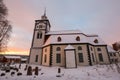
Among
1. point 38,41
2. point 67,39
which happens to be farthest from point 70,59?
point 38,41

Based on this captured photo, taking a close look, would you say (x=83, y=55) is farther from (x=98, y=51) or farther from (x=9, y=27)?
(x=9, y=27)

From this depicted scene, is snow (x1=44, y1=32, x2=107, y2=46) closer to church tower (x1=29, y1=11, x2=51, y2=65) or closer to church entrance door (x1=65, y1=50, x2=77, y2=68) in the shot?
church tower (x1=29, y1=11, x2=51, y2=65)

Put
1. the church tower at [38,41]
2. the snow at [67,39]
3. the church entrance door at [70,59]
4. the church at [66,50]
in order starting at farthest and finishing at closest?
1. the church tower at [38,41]
2. the snow at [67,39]
3. the church at [66,50]
4. the church entrance door at [70,59]

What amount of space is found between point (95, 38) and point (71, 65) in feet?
46.8

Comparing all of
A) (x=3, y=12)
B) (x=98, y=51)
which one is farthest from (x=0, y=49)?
(x=98, y=51)

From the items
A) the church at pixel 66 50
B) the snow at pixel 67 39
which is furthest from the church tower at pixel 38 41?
the snow at pixel 67 39

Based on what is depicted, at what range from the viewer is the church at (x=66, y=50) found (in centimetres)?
2325

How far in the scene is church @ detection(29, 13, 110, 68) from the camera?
23.2 metres

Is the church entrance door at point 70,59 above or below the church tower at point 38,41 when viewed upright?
below

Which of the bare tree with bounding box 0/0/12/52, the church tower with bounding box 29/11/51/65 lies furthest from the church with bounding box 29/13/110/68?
the bare tree with bounding box 0/0/12/52

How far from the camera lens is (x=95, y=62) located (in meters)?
26.1

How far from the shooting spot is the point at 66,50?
2292 centimetres

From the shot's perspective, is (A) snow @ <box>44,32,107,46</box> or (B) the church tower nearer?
(A) snow @ <box>44,32,107,46</box>

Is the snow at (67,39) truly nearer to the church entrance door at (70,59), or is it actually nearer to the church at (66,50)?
the church at (66,50)
